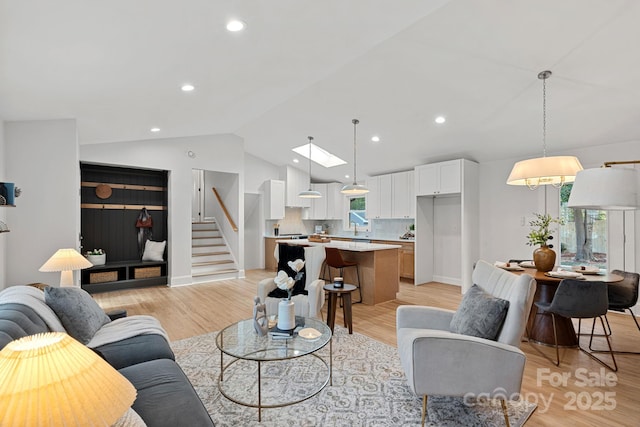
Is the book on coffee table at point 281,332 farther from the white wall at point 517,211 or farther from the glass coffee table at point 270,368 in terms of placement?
the white wall at point 517,211

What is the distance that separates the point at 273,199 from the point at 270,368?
5553 millimetres

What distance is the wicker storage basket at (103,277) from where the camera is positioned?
566 centimetres

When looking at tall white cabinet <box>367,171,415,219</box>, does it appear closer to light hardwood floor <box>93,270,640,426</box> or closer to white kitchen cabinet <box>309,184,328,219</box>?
white kitchen cabinet <box>309,184,328,219</box>

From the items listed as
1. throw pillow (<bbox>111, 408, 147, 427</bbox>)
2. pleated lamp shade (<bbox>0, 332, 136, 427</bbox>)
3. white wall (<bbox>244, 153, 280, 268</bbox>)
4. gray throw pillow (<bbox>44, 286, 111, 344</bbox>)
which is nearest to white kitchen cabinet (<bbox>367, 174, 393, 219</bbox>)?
white wall (<bbox>244, 153, 280, 268</bbox>)

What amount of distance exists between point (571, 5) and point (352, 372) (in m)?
3.45

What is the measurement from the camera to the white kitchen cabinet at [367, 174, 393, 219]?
7.21 metres

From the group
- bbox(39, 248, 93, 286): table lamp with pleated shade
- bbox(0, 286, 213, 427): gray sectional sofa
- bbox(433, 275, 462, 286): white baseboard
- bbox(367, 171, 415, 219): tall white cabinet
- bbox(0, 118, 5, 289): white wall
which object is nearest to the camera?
bbox(0, 286, 213, 427): gray sectional sofa

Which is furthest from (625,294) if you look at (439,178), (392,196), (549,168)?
(392,196)

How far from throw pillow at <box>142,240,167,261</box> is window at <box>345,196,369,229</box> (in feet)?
14.5

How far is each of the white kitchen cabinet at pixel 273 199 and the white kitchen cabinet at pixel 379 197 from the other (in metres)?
2.19

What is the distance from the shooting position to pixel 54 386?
81 centimetres

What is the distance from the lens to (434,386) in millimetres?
1967

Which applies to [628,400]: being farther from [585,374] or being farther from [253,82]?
[253,82]

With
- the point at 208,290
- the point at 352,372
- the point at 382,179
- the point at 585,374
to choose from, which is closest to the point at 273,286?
the point at 352,372
